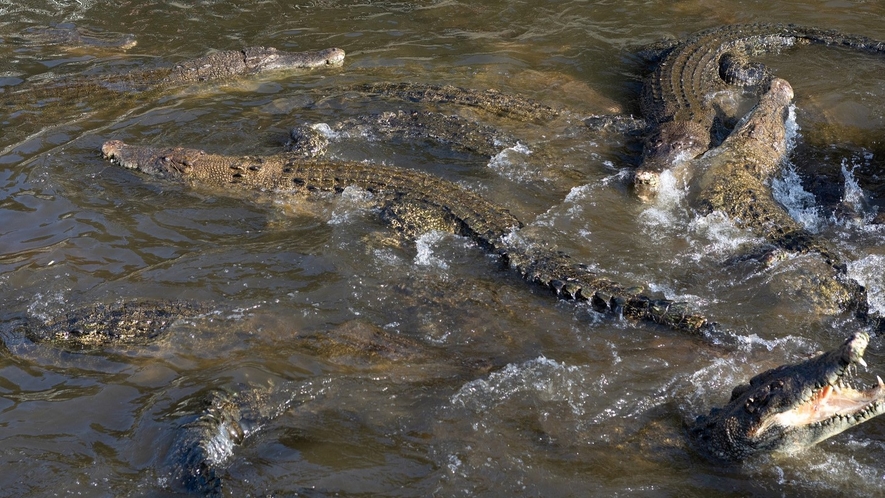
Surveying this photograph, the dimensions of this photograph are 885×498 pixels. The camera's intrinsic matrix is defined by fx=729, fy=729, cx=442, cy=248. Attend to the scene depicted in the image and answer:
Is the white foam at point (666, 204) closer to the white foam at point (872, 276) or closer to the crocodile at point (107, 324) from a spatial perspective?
the white foam at point (872, 276)

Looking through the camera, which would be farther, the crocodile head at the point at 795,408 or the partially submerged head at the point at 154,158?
the partially submerged head at the point at 154,158

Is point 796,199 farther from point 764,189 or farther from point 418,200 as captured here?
point 418,200

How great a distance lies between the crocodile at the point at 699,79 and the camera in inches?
278

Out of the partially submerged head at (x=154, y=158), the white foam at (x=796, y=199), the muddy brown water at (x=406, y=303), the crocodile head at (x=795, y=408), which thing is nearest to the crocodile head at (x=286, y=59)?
the muddy brown water at (x=406, y=303)

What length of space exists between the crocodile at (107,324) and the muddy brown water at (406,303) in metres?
0.09

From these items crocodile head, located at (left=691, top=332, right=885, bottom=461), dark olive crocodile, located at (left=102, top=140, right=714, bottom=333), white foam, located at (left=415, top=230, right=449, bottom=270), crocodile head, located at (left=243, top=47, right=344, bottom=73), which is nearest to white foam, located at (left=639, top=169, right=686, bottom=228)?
dark olive crocodile, located at (left=102, top=140, right=714, bottom=333)

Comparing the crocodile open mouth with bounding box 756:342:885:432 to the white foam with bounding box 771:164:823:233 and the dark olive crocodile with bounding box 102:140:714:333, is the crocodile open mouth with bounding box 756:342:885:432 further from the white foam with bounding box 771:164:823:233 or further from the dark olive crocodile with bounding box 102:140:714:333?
the white foam with bounding box 771:164:823:233

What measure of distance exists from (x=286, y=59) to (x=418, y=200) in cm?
397

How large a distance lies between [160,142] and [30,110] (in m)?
1.73

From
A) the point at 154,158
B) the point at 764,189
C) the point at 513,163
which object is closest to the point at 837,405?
the point at 764,189

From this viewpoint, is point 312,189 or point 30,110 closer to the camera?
point 312,189

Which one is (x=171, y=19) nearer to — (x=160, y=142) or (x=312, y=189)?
(x=160, y=142)

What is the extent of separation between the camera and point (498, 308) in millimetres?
5168

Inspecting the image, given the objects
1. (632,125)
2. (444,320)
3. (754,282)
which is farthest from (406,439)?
(632,125)
